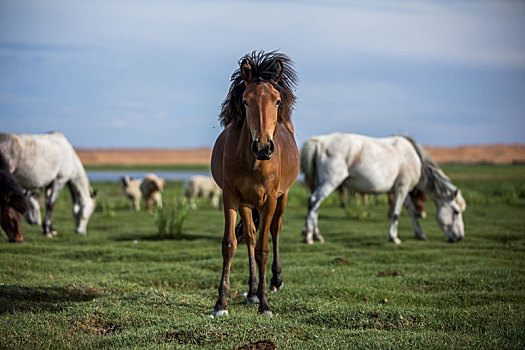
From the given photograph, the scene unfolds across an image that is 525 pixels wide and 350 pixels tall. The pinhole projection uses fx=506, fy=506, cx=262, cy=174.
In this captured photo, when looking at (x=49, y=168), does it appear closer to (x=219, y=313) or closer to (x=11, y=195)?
(x=11, y=195)

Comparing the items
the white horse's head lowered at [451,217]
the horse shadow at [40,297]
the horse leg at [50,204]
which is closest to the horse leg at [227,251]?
the horse shadow at [40,297]

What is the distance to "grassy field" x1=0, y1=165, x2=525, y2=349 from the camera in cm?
455

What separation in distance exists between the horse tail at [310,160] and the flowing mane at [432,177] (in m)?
2.85

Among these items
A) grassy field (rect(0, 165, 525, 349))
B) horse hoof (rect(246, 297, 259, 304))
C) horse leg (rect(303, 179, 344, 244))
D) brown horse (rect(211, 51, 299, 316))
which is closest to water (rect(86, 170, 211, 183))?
horse leg (rect(303, 179, 344, 244))

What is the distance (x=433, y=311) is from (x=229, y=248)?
2391mm

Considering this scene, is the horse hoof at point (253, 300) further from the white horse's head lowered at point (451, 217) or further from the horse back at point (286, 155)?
the white horse's head lowered at point (451, 217)

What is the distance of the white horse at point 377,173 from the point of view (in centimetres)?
1169

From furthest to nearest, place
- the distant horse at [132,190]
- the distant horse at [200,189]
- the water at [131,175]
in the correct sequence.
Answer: the water at [131,175]
the distant horse at [200,189]
the distant horse at [132,190]

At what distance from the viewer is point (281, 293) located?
6586 mm

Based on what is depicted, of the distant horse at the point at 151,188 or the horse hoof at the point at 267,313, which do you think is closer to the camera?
the horse hoof at the point at 267,313

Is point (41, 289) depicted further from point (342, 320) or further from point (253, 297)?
point (342, 320)

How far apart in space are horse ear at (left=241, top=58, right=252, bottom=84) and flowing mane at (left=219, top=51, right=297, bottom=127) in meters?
0.05

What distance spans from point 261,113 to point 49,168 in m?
9.47

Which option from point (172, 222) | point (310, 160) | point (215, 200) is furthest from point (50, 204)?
point (215, 200)
